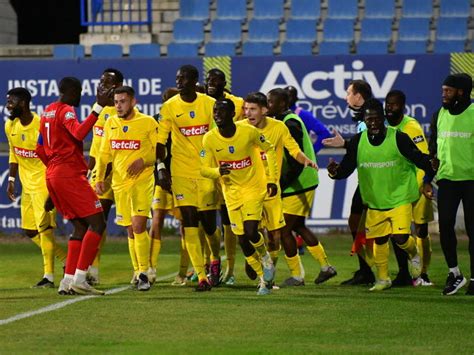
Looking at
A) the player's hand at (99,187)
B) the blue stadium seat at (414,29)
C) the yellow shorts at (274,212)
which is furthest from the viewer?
the blue stadium seat at (414,29)

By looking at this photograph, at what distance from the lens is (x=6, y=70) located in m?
21.8

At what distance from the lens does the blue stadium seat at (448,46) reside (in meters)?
23.0

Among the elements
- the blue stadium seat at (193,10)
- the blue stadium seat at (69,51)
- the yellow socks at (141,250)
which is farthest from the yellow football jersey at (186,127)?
the blue stadium seat at (193,10)

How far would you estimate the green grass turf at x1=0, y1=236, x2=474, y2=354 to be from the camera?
8258 mm

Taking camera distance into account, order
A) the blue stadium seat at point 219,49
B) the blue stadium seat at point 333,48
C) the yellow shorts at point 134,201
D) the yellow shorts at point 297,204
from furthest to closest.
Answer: the blue stadium seat at point 219,49 < the blue stadium seat at point 333,48 < the yellow shorts at point 297,204 < the yellow shorts at point 134,201

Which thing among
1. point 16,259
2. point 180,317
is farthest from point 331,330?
point 16,259

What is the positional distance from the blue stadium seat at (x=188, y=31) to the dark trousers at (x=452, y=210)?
12.8 meters

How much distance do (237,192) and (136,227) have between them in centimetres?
130

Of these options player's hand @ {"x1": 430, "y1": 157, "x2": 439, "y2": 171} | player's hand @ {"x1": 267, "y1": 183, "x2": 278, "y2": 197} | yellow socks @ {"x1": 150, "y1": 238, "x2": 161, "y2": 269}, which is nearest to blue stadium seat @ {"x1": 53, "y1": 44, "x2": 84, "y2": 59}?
yellow socks @ {"x1": 150, "y1": 238, "x2": 161, "y2": 269}

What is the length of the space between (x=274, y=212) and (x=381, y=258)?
1.19 m

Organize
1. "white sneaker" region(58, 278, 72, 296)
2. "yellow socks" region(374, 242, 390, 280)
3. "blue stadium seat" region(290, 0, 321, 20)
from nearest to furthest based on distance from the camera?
"white sneaker" region(58, 278, 72, 296)
"yellow socks" region(374, 242, 390, 280)
"blue stadium seat" region(290, 0, 321, 20)

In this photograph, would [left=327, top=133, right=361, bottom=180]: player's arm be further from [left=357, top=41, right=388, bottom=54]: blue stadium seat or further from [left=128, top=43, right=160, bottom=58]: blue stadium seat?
[left=128, top=43, right=160, bottom=58]: blue stadium seat

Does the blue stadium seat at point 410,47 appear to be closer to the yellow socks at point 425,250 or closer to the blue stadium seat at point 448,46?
the blue stadium seat at point 448,46

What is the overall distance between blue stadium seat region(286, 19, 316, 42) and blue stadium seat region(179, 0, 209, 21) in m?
1.94
